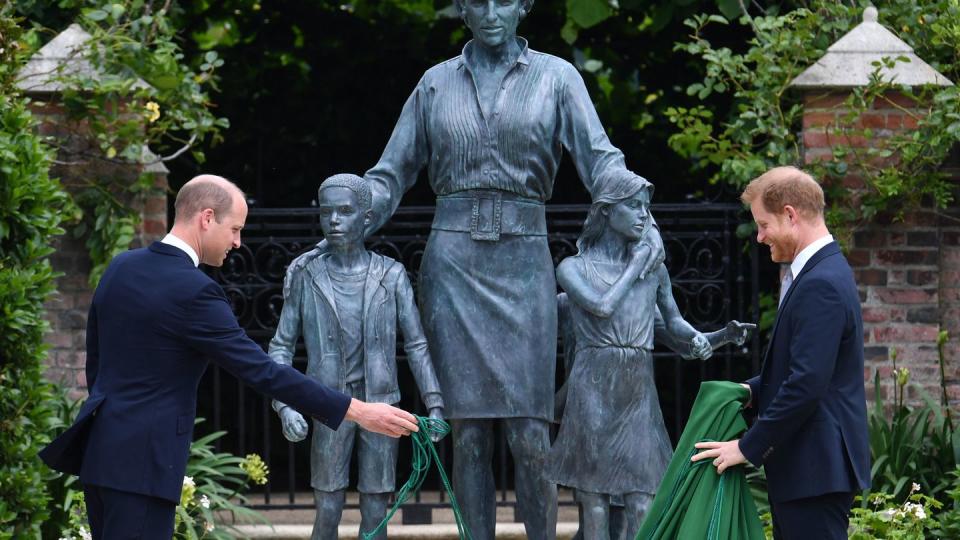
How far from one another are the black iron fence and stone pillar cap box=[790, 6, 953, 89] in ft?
2.54

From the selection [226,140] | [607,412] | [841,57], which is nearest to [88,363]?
[607,412]

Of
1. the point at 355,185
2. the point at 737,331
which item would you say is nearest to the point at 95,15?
the point at 355,185

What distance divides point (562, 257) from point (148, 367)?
3784 mm

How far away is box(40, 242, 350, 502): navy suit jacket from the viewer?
4.44m

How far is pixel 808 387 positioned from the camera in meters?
→ 4.25

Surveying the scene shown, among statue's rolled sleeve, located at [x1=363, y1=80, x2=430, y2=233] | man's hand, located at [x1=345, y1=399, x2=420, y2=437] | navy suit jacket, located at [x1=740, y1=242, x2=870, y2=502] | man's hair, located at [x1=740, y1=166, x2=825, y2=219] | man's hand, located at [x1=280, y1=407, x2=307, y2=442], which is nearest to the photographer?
navy suit jacket, located at [x1=740, y1=242, x2=870, y2=502]

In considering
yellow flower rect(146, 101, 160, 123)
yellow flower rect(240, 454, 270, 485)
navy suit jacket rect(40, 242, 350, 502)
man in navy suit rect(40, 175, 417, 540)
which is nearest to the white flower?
yellow flower rect(240, 454, 270, 485)

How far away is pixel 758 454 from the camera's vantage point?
4359 millimetres

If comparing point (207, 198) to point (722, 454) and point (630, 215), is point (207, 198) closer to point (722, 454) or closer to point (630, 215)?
point (630, 215)

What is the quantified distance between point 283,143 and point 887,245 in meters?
3.74

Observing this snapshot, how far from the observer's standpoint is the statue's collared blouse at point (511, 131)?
5441 mm

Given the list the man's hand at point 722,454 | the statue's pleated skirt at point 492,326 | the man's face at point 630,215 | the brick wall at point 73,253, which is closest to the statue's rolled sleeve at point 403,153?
the statue's pleated skirt at point 492,326

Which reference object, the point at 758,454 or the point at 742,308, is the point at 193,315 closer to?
the point at 758,454

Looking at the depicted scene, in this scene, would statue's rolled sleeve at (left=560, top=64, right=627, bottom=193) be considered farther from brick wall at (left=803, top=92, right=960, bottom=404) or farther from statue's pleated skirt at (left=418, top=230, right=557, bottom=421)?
brick wall at (left=803, top=92, right=960, bottom=404)
